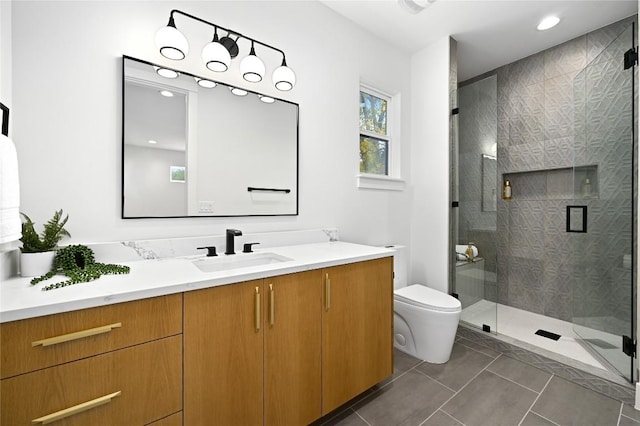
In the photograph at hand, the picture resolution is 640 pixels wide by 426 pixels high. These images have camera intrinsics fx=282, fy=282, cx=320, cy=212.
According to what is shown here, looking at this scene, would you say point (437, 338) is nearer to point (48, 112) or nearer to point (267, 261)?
point (267, 261)

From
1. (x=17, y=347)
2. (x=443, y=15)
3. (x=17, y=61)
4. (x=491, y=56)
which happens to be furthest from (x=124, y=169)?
(x=491, y=56)

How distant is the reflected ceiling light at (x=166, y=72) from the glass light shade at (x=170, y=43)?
0.10m

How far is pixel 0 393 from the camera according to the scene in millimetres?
748

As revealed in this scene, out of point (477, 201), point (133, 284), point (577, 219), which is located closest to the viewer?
point (133, 284)

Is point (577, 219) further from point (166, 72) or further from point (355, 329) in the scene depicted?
point (166, 72)

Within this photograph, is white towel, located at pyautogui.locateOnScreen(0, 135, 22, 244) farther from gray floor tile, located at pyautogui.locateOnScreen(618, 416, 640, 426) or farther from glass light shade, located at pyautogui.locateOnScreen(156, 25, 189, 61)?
gray floor tile, located at pyautogui.locateOnScreen(618, 416, 640, 426)

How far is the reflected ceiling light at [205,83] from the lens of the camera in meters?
1.60

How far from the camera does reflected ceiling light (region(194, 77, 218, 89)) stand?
5.25 feet

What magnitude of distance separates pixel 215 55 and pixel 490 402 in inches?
99.5

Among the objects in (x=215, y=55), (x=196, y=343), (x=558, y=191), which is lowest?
(x=196, y=343)

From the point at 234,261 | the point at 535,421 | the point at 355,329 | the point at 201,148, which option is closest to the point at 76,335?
the point at 234,261

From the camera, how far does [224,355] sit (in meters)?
1.11

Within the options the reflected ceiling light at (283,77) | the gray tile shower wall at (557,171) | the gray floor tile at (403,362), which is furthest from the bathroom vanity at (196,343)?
the gray tile shower wall at (557,171)

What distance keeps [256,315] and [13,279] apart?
0.91 meters
